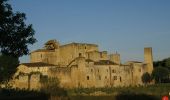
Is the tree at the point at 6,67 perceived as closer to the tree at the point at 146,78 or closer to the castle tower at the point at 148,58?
the tree at the point at 146,78

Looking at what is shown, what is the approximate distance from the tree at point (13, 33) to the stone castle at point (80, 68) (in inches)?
1818

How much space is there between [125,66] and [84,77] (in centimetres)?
1073

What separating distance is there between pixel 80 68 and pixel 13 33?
163ft

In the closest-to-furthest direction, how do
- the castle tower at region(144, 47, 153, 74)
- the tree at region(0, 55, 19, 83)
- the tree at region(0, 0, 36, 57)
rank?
the tree at region(0, 0, 36, 57)
the tree at region(0, 55, 19, 83)
the castle tower at region(144, 47, 153, 74)

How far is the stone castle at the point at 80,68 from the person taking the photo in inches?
2601

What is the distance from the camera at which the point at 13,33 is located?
57.2ft

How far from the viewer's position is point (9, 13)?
17.2 meters

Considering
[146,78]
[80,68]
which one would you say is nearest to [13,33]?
[80,68]

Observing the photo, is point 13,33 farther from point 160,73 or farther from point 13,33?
point 160,73

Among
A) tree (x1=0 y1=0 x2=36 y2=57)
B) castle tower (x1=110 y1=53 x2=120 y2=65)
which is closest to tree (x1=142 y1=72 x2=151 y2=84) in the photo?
castle tower (x1=110 y1=53 x2=120 y2=65)

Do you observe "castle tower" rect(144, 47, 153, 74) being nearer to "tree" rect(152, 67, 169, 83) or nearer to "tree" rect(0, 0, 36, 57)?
"tree" rect(152, 67, 169, 83)

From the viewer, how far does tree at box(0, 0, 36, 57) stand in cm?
1694

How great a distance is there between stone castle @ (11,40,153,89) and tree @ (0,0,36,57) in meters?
46.2

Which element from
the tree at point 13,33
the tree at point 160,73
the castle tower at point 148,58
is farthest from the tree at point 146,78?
the tree at point 13,33
